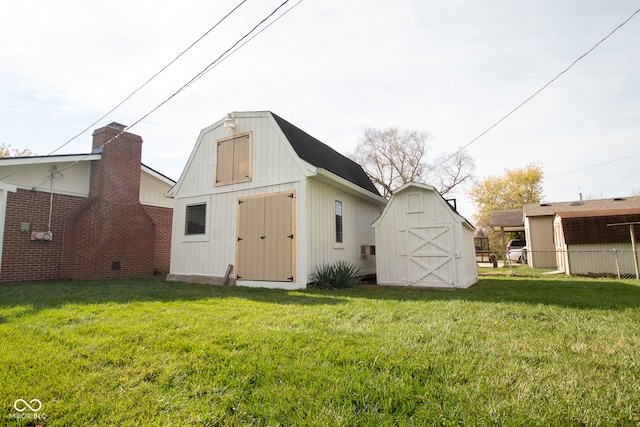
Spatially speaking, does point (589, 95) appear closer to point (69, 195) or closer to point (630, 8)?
point (630, 8)

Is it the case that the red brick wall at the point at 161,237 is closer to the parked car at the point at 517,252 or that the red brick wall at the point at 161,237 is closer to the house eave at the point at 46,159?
the house eave at the point at 46,159

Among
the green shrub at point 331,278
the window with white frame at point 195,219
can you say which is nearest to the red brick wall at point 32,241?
the window with white frame at point 195,219

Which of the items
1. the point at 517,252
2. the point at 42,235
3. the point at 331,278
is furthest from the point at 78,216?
the point at 517,252

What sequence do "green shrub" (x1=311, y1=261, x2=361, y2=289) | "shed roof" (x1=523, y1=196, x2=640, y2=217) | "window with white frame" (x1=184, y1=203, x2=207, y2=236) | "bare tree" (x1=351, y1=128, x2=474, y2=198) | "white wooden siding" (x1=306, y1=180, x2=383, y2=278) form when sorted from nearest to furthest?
"green shrub" (x1=311, y1=261, x2=361, y2=289), "white wooden siding" (x1=306, y1=180, x2=383, y2=278), "window with white frame" (x1=184, y1=203, x2=207, y2=236), "shed roof" (x1=523, y1=196, x2=640, y2=217), "bare tree" (x1=351, y1=128, x2=474, y2=198)

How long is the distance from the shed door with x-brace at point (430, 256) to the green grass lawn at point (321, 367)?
137 inches

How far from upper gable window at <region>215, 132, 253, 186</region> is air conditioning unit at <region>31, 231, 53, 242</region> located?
5476mm

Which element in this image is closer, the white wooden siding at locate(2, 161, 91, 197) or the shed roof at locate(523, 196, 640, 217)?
the white wooden siding at locate(2, 161, 91, 197)

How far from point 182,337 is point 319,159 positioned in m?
7.32

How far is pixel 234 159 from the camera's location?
9547 millimetres

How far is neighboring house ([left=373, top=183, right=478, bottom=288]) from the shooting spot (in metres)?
7.98

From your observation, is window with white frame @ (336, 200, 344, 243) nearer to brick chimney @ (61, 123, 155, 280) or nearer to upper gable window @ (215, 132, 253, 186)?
upper gable window @ (215, 132, 253, 186)

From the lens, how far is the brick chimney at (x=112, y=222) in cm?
1014

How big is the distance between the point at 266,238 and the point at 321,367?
6103 millimetres

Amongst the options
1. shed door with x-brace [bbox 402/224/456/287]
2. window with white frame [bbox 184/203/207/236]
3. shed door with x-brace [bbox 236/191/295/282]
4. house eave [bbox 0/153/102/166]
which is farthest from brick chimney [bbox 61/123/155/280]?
shed door with x-brace [bbox 402/224/456/287]
